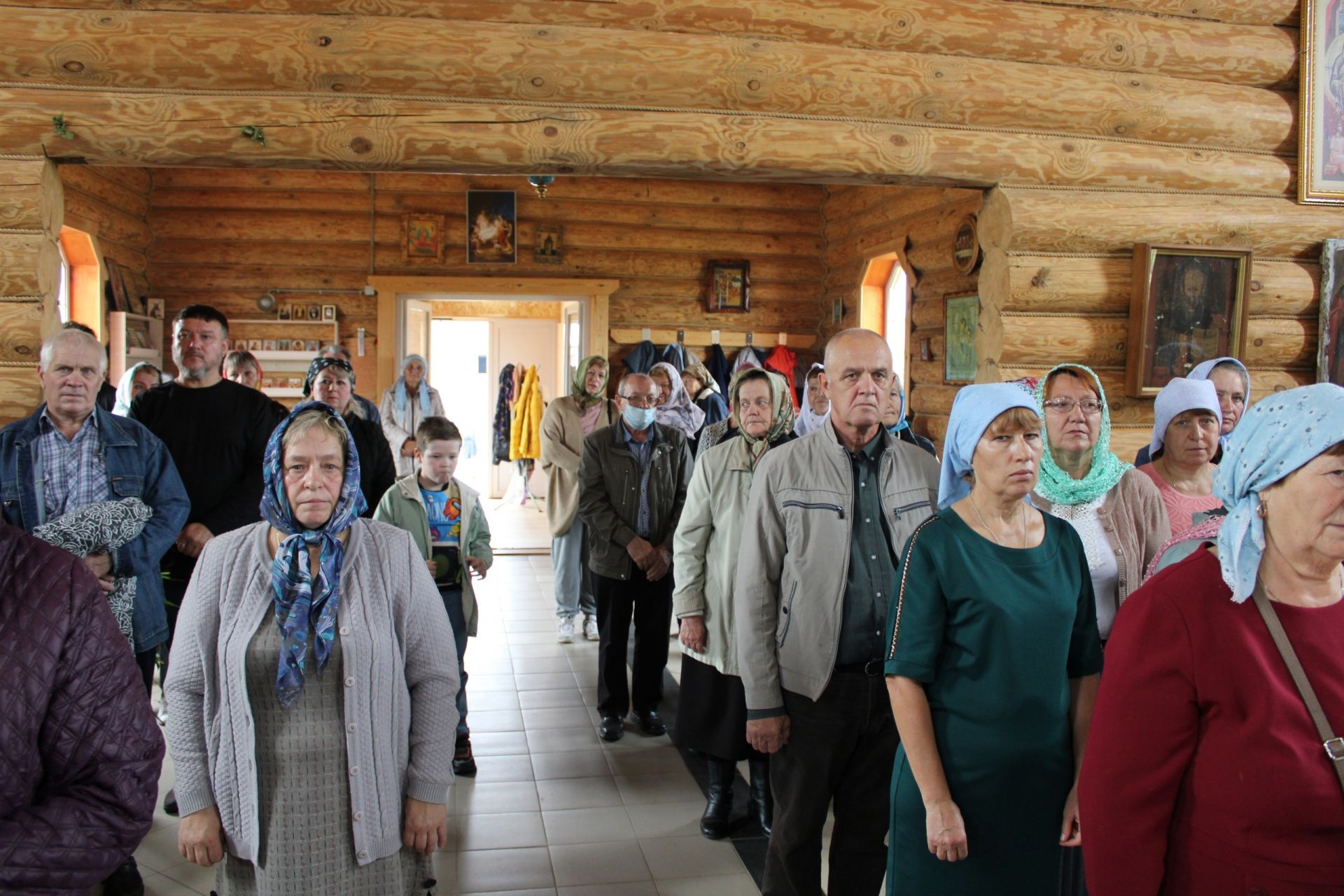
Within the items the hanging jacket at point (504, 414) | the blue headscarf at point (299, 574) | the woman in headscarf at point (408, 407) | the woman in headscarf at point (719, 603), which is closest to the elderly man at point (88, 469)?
the blue headscarf at point (299, 574)

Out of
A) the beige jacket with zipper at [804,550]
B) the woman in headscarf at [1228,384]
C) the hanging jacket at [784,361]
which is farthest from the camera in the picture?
the hanging jacket at [784,361]

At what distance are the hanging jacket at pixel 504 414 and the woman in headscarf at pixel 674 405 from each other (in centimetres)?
501

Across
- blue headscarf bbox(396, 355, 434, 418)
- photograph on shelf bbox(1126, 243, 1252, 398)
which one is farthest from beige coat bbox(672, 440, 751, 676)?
blue headscarf bbox(396, 355, 434, 418)

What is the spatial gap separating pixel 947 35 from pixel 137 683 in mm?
4750

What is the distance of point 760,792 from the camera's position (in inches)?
154

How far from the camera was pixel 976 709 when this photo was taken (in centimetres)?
211

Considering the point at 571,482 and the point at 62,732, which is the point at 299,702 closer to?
the point at 62,732

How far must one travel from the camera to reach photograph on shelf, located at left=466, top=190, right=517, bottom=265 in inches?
382

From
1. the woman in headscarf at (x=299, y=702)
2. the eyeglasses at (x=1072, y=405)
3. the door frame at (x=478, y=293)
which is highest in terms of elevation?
the door frame at (x=478, y=293)

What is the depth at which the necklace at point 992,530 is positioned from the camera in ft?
7.13

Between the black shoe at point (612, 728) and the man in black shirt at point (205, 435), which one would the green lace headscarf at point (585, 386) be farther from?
the man in black shirt at point (205, 435)

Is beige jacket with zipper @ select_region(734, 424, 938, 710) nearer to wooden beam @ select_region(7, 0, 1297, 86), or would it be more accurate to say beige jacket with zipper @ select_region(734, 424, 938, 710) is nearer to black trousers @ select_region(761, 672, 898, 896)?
black trousers @ select_region(761, 672, 898, 896)

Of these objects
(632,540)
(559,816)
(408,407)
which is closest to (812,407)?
(632,540)

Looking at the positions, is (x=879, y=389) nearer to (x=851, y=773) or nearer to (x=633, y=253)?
(x=851, y=773)
